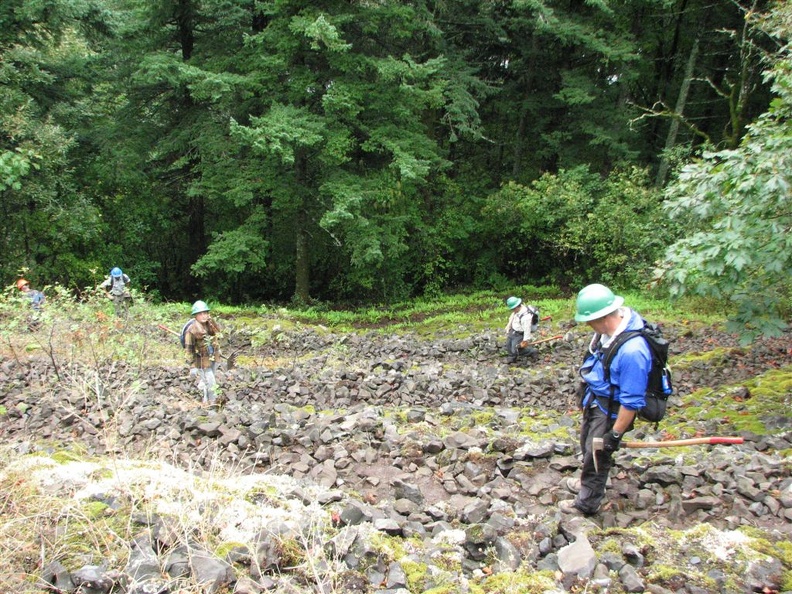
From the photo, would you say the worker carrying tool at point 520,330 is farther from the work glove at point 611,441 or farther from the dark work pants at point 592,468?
the work glove at point 611,441

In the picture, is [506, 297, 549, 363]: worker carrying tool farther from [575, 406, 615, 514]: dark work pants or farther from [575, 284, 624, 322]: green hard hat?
[575, 284, 624, 322]: green hard hat

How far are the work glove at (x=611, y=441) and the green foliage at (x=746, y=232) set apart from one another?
225 centimetres

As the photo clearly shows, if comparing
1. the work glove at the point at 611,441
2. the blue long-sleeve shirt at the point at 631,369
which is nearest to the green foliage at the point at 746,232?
the blue long-sleeve shirt at the point at 631,369

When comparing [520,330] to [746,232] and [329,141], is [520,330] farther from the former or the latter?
[329,141]

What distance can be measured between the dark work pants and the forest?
32.3 ft

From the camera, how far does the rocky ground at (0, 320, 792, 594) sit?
318 centimetres

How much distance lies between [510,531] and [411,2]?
699 inches

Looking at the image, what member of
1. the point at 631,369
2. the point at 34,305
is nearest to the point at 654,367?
the point at 631,369

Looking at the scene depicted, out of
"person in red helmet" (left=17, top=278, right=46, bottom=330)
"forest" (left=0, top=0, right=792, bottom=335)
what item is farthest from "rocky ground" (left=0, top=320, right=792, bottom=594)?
"forest" (left=0, top=0, right=792, bottom=335)

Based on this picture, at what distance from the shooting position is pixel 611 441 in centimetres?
379

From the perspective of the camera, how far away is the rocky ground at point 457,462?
10.4 ft

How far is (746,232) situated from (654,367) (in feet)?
8.33

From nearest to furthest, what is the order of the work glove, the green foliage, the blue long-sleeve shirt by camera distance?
the blue long-sleeve shirt < the work glove < the green foliage

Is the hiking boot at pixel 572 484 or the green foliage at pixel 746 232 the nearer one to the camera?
the hiking boot at pixel 572 484
